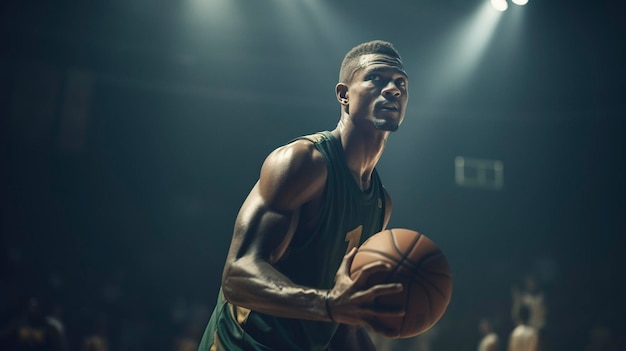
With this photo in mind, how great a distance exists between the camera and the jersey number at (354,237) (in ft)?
8.03

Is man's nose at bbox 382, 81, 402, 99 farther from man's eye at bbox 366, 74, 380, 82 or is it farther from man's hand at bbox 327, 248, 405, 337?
man's hand at bbox 327, 248, 405, 337

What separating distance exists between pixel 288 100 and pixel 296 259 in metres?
9.80

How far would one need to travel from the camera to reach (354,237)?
8.14 feet

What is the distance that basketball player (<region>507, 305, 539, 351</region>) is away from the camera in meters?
7.20

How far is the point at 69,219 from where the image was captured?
10.5 metres

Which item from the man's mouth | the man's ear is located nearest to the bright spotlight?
the man's ear

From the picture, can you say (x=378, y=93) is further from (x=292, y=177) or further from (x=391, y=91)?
(x=292, y=177)

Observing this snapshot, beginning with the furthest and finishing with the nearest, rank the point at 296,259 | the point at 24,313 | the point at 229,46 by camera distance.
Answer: the point at 229,46
the point at 24,313
the point at 296,259

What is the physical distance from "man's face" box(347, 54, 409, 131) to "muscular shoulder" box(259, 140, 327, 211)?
1.15 ft

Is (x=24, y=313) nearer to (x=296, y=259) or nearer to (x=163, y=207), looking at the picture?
(x=163, y=207)

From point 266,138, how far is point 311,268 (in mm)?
9484

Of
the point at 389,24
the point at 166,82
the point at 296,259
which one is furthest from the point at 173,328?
the point at 296,259

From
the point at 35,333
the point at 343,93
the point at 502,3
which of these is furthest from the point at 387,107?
the point at 502,3

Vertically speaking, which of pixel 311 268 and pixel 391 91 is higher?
pixel 391 91
